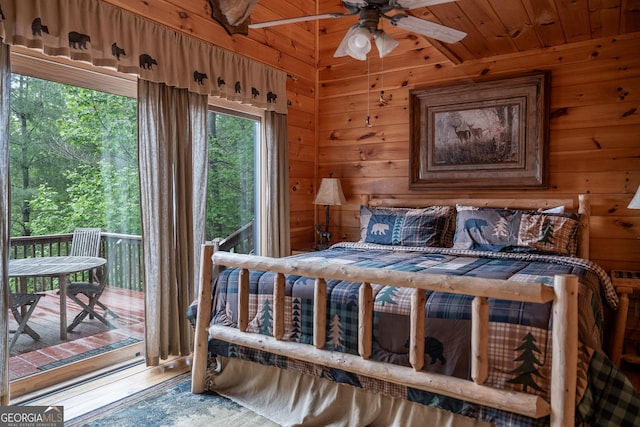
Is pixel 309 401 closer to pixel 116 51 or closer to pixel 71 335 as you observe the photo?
pixel 71 335

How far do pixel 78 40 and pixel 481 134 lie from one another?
283 centimetres

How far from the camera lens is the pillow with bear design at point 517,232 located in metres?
2.78

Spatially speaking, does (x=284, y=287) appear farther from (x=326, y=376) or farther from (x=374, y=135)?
(x=374, y=135)

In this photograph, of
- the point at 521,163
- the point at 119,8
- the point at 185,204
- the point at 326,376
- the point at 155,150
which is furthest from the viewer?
the point at 521,163

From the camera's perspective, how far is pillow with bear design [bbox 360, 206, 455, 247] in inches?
126

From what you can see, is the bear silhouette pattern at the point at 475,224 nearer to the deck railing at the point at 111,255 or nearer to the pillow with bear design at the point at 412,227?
the pillow with bear design at the point at 412,227

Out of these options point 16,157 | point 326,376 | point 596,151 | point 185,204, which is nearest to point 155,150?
point 185,204

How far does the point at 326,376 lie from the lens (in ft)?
6.46

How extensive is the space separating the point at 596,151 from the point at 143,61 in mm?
3109

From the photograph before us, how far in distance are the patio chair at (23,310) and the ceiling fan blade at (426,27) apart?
7.73ft

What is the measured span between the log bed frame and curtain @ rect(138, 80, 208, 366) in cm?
47

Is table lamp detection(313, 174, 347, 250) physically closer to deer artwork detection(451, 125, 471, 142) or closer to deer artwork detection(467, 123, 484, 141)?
deer artwork detection(451, 125, 471, 142)

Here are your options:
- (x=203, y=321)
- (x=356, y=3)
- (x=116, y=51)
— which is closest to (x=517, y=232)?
(x=356, y=3)

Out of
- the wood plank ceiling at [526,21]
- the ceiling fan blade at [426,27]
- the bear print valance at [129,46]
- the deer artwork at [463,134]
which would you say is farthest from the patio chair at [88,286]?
the deer artwork at [463,134]
